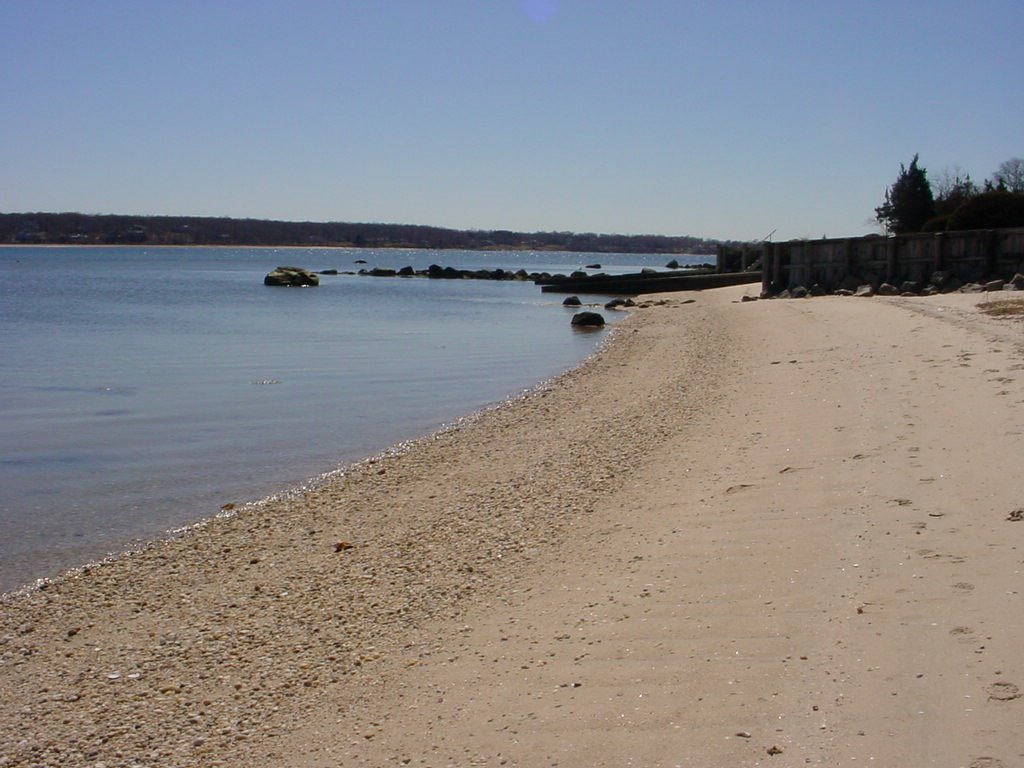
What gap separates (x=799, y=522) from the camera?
Answer: 24.1 ft

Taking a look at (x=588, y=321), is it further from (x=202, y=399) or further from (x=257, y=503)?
(x=257, y=503)

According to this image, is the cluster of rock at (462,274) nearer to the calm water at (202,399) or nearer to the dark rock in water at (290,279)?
the dark rock in water at (290,279)

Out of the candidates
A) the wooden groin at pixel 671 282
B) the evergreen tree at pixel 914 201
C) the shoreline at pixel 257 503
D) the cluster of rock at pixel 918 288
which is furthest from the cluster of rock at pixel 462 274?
the shoreline at pixel 257 503

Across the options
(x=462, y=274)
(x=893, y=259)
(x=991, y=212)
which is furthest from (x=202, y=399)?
(x=462, y=274)

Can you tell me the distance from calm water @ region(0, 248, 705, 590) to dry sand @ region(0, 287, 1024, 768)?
1512mm

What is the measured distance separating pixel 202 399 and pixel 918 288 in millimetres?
21923

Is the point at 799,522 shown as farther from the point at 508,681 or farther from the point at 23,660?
the point at 23,660

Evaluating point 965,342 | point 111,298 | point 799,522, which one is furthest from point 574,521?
point 111,298

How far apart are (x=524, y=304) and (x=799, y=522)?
46.1 m

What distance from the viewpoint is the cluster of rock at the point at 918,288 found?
27797 mm

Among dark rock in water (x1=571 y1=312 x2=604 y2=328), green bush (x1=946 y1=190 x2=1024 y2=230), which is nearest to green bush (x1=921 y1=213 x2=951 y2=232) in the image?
green bush (x1=946 y1=190 x2=1024 y2=230)

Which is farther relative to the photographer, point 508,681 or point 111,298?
point 111,298

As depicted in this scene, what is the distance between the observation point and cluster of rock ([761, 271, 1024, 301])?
91.2ft

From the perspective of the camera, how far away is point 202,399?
60.7ft
